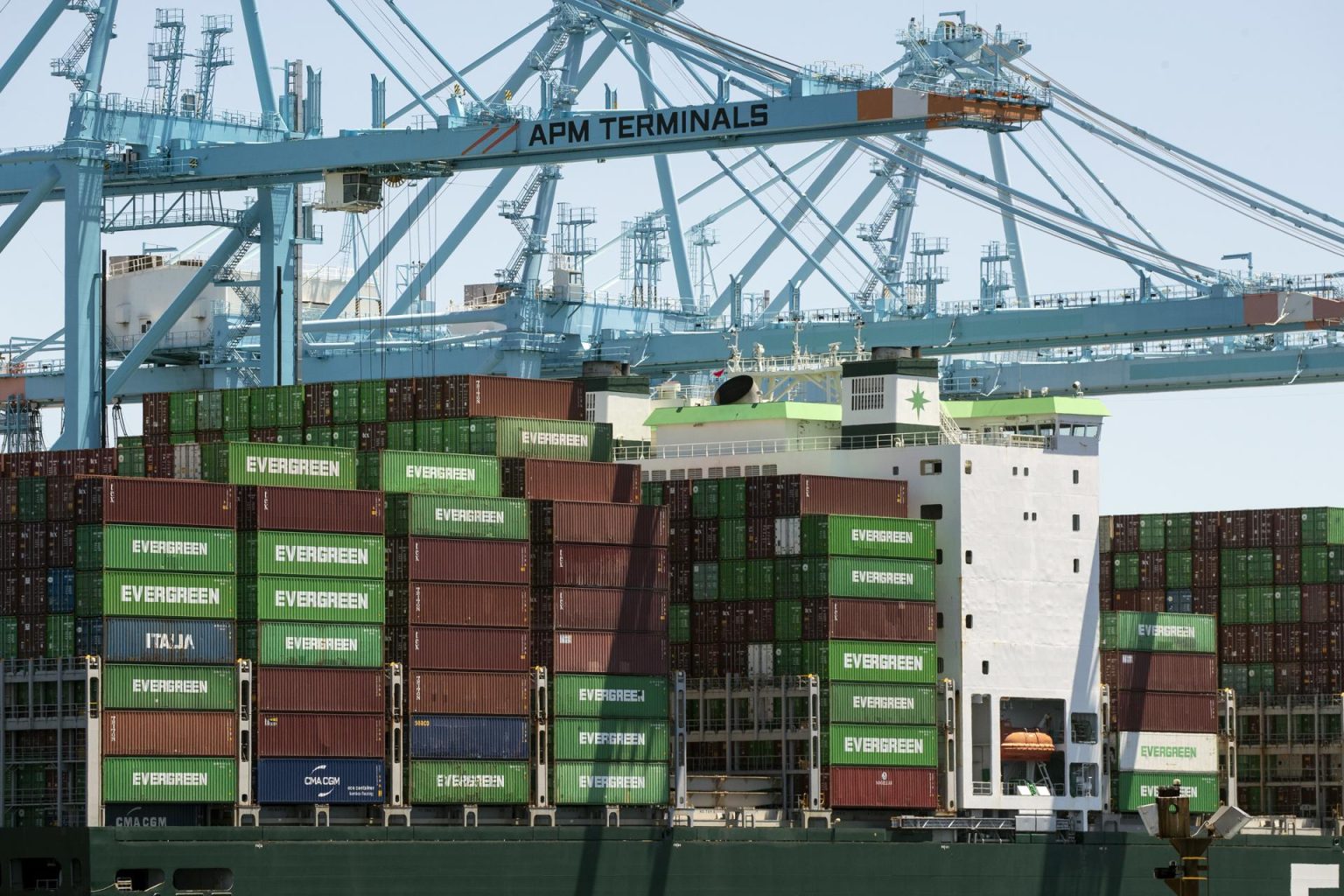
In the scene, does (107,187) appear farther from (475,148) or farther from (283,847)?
(283,847)

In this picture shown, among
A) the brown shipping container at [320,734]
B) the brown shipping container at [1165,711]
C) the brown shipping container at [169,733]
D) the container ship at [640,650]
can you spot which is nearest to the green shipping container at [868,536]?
the container ship at [640,650]

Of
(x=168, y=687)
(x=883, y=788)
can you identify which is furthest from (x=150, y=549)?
(x=883, y=788)

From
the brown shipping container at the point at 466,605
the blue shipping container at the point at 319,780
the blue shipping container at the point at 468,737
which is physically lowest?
the blue shipping container at the point at 319,780

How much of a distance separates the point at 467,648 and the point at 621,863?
14.6 feet

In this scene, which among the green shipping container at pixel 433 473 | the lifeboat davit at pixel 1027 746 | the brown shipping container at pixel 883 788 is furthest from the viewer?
the lifeboat davit at pixel 1027 746

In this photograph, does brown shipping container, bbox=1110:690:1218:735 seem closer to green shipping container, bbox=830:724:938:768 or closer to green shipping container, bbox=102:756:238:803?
green shipping container, bbox=830:724:938:768

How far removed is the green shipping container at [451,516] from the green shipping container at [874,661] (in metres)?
6.21

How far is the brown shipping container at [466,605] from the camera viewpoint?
40.9m

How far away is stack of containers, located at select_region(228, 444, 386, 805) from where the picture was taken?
39.1 metres

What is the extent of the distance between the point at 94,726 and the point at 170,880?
2544 millimetres

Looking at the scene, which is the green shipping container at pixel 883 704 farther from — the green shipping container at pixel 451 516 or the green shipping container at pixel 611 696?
the green shipping container at pixel 451 516

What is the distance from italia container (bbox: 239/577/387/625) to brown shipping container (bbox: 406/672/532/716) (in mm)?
1309

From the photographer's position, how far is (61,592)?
3859cm

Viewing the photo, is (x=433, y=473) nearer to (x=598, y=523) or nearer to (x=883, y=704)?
(x=598, y=523)
